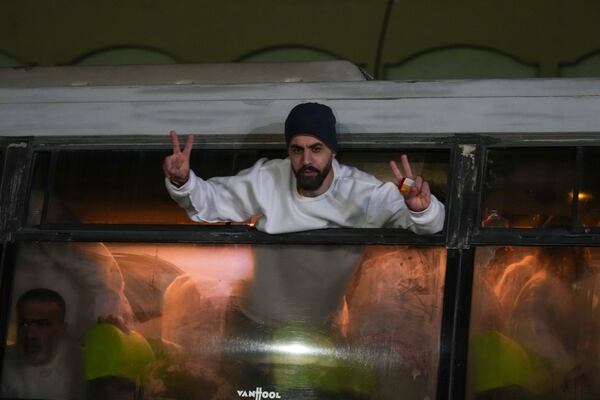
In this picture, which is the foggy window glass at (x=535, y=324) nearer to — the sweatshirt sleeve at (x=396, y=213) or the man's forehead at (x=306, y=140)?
the sweatshirt sleeve at (x=396, y=213)

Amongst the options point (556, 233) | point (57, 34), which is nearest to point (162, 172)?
point (556, 233)

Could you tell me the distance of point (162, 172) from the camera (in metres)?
5.34

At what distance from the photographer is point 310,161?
5.01 meters

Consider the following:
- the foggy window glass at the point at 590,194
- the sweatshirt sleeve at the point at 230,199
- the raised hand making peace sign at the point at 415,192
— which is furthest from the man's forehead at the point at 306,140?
the foggy window glass at the point at 590,194

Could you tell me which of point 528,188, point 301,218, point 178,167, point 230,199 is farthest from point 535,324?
point 178,167

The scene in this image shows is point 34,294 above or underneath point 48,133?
underneath

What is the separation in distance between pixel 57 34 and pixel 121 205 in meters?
4.58

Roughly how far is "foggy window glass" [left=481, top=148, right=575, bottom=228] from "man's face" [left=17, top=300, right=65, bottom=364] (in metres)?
1.79

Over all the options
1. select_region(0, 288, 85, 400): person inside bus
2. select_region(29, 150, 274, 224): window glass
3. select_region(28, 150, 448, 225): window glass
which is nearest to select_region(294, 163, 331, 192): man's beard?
select_region(28, 150, 448, 225): window glass

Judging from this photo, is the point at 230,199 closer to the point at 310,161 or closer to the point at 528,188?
the point at 310,161

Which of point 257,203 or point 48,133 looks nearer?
point 257,203

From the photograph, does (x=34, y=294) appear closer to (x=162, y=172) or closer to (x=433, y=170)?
(x=162, y=172)

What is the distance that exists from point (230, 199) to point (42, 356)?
101 cm

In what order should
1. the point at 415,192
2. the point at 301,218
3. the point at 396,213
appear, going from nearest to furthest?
the point at 415,192, the point at 396,213, the point at 301,218
